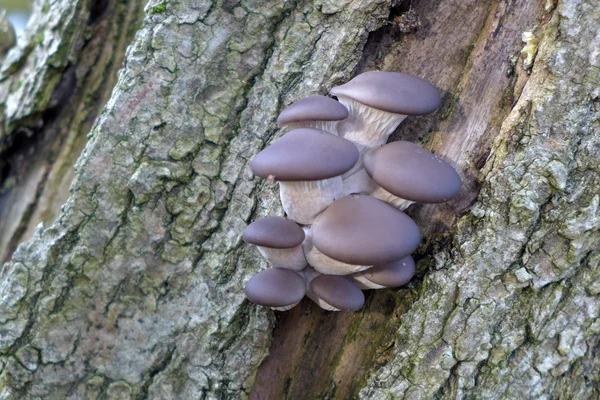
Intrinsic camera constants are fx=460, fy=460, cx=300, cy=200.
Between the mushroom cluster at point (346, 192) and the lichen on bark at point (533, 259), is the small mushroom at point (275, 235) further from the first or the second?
the lichen on bark at point (533, 259)

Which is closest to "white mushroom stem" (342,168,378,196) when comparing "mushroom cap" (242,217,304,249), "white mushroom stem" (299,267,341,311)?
"mushroom cap" (242,217,304,249)

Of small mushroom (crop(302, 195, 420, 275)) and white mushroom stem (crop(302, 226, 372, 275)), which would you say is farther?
white mushroom stem (crop(302, 226, 372, 275))

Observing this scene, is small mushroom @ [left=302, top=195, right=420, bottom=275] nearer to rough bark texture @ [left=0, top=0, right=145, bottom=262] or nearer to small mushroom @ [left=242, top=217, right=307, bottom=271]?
small mushroom @ [left=242, top=217, right=307, bottom=271]

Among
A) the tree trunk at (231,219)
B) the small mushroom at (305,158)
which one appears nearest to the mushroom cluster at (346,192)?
the small mushroom at (305,158)

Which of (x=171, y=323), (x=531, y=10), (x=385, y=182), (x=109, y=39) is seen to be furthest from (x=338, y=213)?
(x=109, y=39)

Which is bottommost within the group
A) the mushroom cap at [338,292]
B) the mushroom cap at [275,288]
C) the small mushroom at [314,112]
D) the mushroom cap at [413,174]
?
the mushroom cap at [338,292]

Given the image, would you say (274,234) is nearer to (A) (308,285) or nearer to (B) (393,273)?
(A) (308,285)
